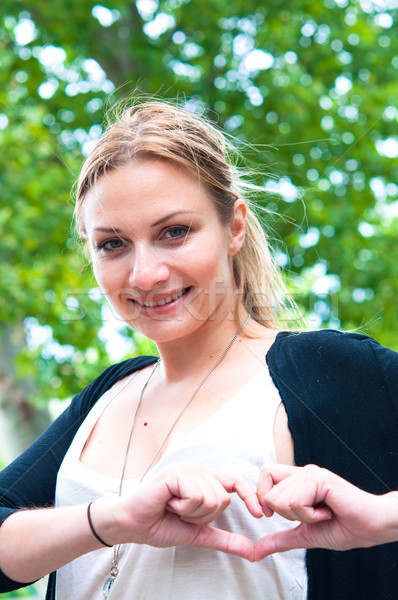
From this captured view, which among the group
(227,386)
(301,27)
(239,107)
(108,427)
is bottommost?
(108,427)

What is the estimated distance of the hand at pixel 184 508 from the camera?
1.04m

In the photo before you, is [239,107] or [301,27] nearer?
[239,107]

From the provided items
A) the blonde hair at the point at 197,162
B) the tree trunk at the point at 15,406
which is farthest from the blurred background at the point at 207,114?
the blonde hair at the point at 197,162

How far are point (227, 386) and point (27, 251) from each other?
3.00m

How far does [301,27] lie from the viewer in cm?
421

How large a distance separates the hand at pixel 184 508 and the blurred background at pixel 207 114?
2.68 m

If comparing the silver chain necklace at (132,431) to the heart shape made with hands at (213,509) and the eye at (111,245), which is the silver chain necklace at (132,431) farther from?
the eye at (111,245)

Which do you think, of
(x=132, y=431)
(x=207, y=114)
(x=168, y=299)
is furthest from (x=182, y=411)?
(x=207, y=114)

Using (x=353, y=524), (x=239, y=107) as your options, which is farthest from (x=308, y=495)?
(x=239, y=107)

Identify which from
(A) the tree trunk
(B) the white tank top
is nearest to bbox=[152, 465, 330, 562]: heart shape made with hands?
(B) the white tank top

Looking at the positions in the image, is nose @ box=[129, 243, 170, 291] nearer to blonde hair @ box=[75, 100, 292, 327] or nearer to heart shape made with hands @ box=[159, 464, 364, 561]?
blonde hair @ box=[75, 100, 292, 327]

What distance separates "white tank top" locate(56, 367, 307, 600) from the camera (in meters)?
1.23

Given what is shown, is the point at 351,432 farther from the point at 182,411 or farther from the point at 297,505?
the point at 182,411

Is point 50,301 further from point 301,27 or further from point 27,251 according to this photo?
point 301,27
